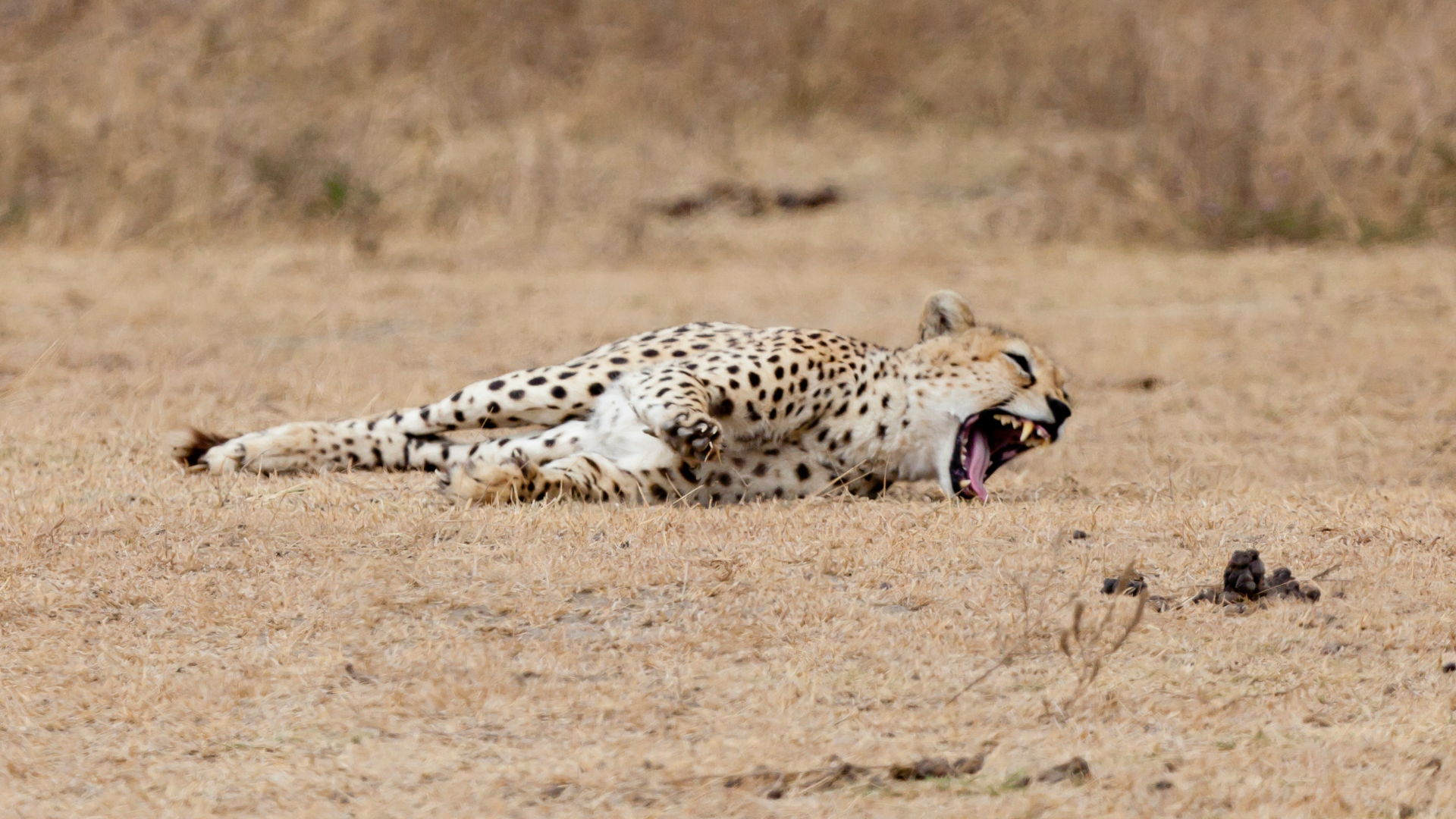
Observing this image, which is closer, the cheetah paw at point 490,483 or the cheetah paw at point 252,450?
the cheetah paw at point 490,483

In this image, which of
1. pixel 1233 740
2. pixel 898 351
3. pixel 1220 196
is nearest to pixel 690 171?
pixel 1220 196

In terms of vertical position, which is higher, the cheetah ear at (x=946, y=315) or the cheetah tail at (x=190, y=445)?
the cheetah ear at (x=946, y=315)

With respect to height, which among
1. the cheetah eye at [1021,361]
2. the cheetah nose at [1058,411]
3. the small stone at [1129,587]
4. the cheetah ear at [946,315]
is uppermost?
the cheetah ear at [946,315]

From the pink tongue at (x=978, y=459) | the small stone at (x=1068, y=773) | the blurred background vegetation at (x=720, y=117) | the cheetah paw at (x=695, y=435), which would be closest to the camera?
the small stone at (x=1068, y=773)

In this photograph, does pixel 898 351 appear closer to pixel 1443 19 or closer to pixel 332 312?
pixel 332 312

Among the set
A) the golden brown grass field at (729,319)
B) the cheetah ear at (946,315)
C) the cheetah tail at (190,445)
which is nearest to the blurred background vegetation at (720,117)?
the golden brown grass field at (729,319)

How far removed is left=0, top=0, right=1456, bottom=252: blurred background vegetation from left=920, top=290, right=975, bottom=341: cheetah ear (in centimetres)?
594

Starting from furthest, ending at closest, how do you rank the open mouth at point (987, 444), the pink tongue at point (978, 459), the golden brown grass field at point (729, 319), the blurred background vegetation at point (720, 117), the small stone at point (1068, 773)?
the blurred background vegetation at point (720, 117) → the pink tongue at point (978, 459) → the open mouth at point (987, 444) → the golden brown grass field at point (729, 319) → the small stone at point (1068, 773)

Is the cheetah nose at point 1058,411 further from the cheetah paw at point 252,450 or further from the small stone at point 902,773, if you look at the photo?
the small stone at point 902,773

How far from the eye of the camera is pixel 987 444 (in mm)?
5082

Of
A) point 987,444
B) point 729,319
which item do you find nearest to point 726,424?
point 987,444

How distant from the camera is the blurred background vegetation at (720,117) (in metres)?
10.8

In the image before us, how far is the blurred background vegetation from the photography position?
35.3 feet

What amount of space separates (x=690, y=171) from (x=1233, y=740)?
994 centimetres
